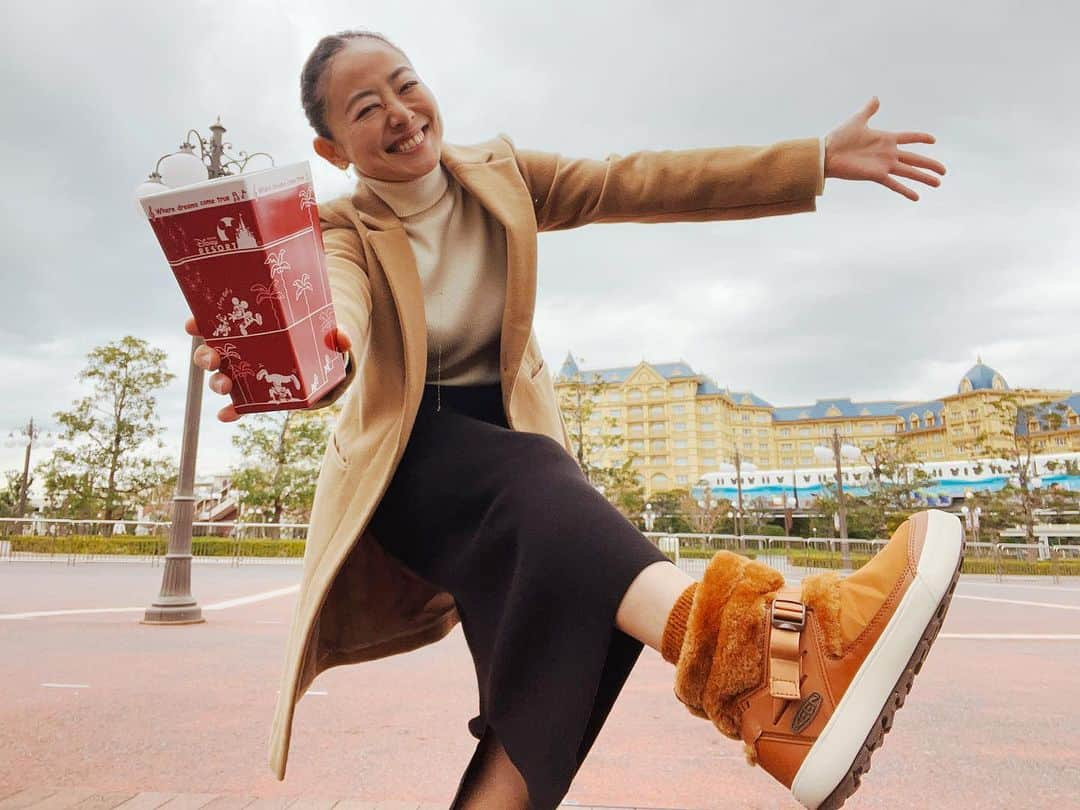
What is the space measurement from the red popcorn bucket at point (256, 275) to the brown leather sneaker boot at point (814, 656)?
634 millimetres

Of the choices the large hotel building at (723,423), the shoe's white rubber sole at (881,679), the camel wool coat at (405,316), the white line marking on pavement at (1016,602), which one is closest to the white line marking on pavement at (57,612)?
the camel wool coat at (405,316)

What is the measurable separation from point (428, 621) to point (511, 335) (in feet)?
2.16

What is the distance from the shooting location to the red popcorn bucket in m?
1.00

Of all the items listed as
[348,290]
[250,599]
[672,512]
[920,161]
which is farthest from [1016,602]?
[672,512]

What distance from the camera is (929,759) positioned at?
3.22 m

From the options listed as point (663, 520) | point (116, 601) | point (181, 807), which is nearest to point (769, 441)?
point (663, 520)

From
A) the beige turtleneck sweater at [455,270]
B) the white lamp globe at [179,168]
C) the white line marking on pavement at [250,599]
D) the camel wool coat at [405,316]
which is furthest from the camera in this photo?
the white line marking on pavement at [250,599]

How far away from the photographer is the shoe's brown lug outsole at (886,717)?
0.88 m

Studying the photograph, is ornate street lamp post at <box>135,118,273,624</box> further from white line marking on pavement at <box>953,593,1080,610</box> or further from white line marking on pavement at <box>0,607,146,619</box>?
white line marking on pavement at <box>953,593,1080,610</box>

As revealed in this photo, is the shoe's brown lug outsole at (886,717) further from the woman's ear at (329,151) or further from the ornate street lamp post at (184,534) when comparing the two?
the ornate street lamp post at (184,534)

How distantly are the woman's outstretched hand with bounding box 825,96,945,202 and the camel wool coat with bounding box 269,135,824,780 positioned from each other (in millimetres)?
52

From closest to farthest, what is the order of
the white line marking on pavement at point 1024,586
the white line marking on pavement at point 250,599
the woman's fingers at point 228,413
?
the woman's fingers at point 228,413 → the white line marking on pavement at point 250,599 → the white line marking on pavement at point 1024,586

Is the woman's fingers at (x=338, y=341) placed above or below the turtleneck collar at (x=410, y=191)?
below

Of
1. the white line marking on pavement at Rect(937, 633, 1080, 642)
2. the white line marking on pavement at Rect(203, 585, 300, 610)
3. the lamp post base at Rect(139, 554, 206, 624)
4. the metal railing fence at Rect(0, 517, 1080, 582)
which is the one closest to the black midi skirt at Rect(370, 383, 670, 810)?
the lamp post base at Rect(139, 554, 206, 624)
